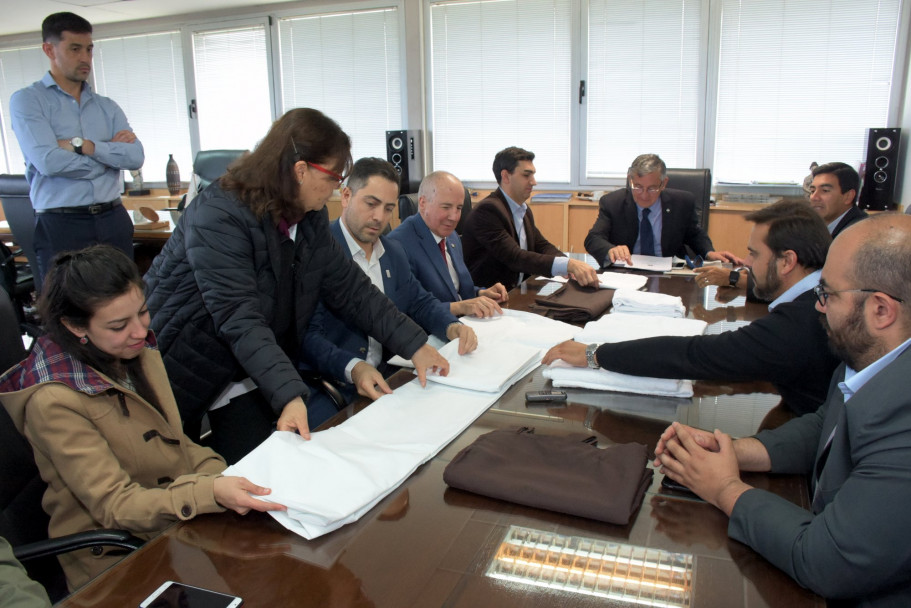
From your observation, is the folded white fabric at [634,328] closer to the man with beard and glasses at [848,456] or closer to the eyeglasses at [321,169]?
the man with beard and glasses at [848,456]

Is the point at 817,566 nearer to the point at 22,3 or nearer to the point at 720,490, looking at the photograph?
the point at 720,490

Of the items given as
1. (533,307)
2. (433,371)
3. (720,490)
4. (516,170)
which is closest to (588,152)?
(516,170)

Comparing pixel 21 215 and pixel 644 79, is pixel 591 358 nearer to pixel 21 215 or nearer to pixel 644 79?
pixel 21 215

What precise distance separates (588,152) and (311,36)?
320 centimetres

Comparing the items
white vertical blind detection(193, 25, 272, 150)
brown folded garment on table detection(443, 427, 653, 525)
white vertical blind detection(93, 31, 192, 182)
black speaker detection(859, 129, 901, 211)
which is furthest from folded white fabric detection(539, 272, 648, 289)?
white vertical blind detection(93, 31, 192, 182)

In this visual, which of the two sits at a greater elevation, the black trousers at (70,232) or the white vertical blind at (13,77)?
the white vertical blind at (13,77)

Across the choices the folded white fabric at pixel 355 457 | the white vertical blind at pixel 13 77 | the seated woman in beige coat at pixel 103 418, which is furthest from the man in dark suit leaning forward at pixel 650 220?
the white vertical blind at pixel 13 77

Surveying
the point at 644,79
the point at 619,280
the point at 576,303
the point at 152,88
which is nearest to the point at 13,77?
the point at 152,88

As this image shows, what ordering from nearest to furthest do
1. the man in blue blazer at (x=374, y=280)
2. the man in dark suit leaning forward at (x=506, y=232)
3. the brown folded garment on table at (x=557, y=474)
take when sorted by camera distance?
1. the brown folded garment on table at (x=557, y=474)
2. the man in blue blazer at (x=374, y=280)
3. the man in dark suit leaning forward at (x=506, y=232)

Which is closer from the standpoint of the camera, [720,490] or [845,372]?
[720,490]

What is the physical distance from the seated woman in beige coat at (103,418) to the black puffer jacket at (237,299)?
0.61 feet

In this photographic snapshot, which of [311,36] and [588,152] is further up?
[311,36]

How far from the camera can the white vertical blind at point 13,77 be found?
27.0 ft

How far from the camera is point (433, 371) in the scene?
70.0 inches
